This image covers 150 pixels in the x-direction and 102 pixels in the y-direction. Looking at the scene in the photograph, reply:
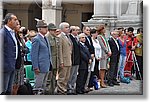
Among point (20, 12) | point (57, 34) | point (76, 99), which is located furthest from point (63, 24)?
point (76, 99)

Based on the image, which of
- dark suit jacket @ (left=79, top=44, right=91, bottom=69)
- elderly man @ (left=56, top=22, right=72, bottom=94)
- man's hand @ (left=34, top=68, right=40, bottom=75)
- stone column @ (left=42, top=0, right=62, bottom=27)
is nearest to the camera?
man's hand @ (left=34, top=68, right=40, bottom=75)

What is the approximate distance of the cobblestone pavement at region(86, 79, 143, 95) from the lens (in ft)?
16.4

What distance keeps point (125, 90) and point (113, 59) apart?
1.54 ft

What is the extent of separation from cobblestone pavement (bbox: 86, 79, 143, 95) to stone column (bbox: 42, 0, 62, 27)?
0.87 metres

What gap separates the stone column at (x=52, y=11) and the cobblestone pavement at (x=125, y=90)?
2.86ft

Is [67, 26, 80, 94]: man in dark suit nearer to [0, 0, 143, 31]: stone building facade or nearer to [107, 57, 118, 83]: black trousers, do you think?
[0, 0, 143, 31]: stone building facade

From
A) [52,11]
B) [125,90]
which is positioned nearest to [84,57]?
[125,90]

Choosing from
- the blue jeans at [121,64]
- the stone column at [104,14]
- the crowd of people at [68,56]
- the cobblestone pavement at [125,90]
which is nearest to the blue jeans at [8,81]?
the crowd of people at [68,56]

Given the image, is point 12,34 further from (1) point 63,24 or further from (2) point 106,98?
(2) point 106,98

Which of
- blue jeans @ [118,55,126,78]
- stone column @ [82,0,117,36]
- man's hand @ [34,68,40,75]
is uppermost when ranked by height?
stone column @ [82,0,117,36]

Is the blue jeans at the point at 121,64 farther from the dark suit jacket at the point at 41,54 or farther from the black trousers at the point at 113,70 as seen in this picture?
the dark suit jacket at the point at 41,54

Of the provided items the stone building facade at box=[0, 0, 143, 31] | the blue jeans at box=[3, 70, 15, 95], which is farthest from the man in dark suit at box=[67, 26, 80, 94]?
the blue jeans at box=[3, 70, 15, 95]

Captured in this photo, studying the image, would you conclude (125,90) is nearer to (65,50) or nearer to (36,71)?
(65,50)

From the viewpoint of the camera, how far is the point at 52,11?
20.5 ft
